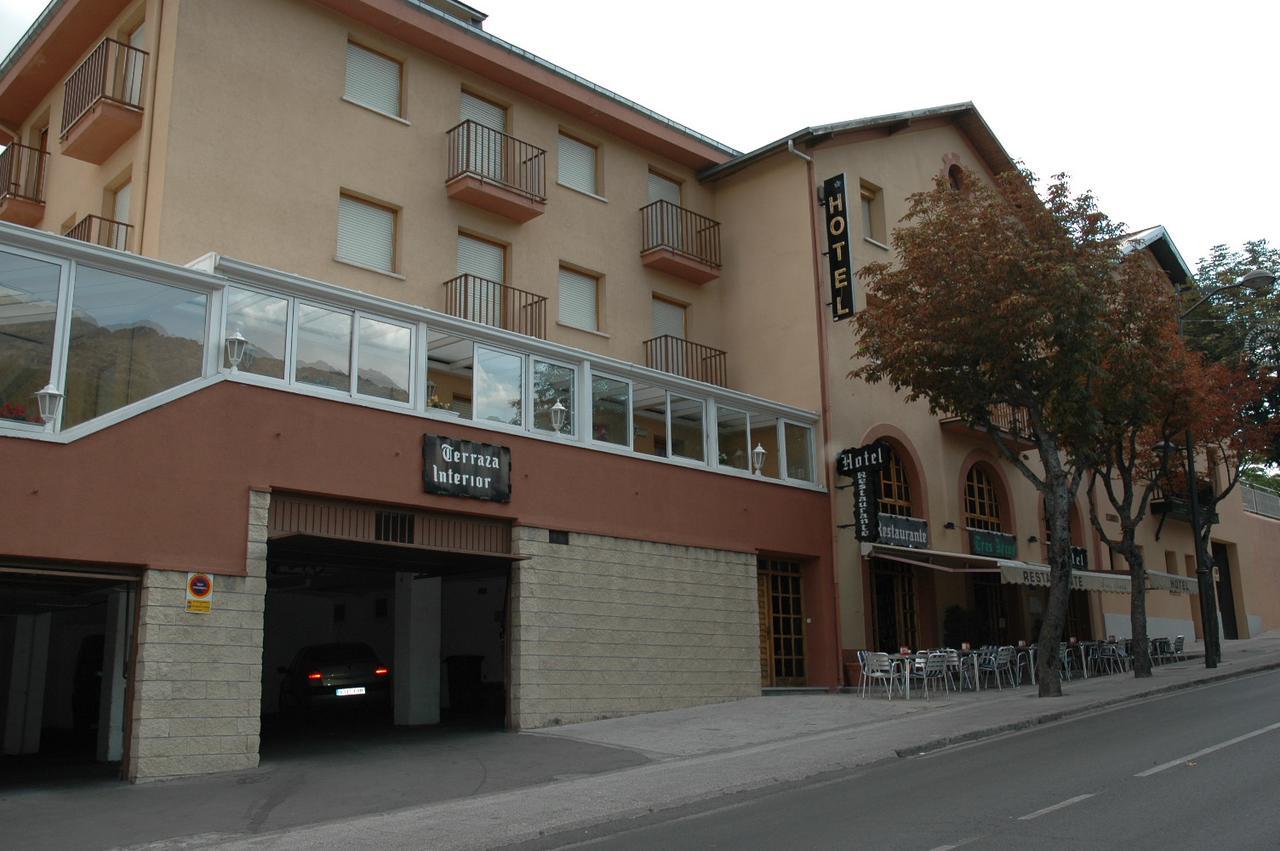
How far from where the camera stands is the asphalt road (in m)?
8.30

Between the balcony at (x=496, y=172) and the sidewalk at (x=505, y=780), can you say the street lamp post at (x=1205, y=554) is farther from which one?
the balcony at (x=496, y=172)

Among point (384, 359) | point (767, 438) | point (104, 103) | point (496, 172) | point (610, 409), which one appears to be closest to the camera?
point (384, 359)

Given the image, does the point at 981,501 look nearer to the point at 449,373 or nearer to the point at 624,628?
the point at 624,628

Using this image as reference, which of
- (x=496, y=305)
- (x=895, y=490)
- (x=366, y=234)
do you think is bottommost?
(x=895, y=490)

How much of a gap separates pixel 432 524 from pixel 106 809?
623 cm

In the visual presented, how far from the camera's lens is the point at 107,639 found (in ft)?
48.9

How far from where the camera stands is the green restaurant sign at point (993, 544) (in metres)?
26.6

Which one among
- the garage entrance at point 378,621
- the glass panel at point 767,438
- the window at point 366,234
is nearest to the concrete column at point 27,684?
the garage entrance at point 378,621

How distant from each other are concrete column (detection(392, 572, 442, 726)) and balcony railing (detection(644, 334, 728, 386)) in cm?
674

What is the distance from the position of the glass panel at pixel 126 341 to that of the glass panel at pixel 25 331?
27 cm

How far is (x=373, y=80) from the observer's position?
20078mm

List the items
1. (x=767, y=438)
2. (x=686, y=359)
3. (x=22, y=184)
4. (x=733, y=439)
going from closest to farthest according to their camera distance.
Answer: (x=22, y=184), (x=733, y=439), (x=767, y=438), (x=686, y=359)

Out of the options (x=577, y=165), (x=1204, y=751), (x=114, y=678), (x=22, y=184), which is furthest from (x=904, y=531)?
(x=22, y=184)

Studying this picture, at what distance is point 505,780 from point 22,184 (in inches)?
631
